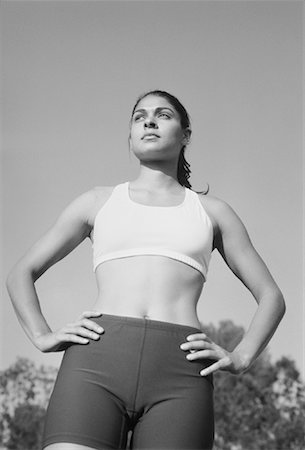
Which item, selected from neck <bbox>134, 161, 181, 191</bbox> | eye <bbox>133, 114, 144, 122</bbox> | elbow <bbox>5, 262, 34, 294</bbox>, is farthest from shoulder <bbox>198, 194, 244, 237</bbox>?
elbow <bbox>5, 262, 34, 294</bbox>

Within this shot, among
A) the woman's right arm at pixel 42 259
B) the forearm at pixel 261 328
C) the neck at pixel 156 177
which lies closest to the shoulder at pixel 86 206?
the woman's right arm at pixel 42 259

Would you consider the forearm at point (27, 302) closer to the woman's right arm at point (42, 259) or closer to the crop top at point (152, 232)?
the woman's right arm at point (42, 259)

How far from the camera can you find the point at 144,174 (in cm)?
330

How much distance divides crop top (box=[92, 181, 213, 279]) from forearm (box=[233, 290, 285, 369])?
256 mm

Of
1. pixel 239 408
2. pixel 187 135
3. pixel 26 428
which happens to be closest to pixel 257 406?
pixel 239 408

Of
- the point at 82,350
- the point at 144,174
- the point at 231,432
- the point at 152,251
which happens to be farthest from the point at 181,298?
the point at 231,432

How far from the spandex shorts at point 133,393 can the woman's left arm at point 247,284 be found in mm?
153

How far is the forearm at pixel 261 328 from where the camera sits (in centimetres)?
298

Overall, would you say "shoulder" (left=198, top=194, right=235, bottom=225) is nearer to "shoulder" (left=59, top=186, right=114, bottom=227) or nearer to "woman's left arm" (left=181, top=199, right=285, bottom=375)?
"woman's left arm" (left=181, top=199, right=285, bottom=375)

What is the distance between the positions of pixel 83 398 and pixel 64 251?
0.69m

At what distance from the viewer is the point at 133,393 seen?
2775mm

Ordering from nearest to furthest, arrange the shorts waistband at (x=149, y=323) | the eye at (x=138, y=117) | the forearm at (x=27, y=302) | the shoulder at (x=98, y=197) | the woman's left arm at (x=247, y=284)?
the shorts waistband at (x=149, y=323)
the woman's left arm at (x=247, y=284)
the forearm at (x=27, y=302)
the shoulder at (x=98, y=197)
the eye at (x=138, y=117)

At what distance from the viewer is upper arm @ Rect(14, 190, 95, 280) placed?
3186mm

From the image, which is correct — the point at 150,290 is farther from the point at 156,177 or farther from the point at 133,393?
the point at 156,177
